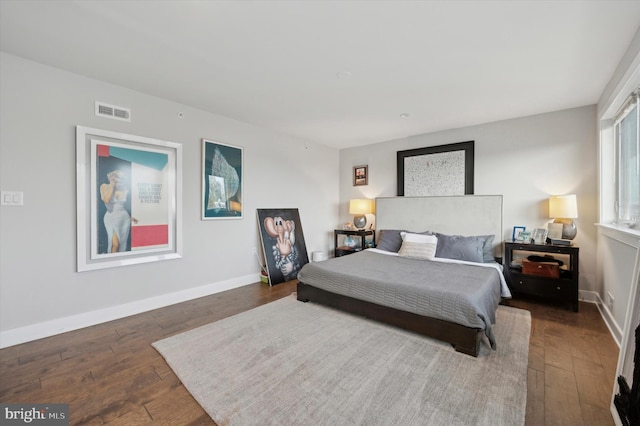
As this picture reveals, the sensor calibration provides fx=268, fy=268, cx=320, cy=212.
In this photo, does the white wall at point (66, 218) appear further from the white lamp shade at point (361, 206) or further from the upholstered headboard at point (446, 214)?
the upholstered headboard at point (446, 214)

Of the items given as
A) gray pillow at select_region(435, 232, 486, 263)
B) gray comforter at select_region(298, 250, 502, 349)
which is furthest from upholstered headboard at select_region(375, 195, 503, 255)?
gray comforter at select_region(298, 250, 502, 349)

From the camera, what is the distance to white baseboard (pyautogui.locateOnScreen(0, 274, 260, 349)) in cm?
236

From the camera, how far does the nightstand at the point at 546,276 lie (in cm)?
308

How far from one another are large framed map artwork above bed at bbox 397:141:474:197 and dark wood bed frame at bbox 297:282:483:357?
2.59 meters

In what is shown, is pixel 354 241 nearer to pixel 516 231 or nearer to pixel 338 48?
pixel 516 231

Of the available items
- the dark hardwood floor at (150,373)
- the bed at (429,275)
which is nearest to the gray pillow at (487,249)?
the bed at (429,275)

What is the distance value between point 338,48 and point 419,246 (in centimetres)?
274

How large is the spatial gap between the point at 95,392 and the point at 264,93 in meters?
2.97

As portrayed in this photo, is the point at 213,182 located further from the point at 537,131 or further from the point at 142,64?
the point at 537,131

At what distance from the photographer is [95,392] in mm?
1743

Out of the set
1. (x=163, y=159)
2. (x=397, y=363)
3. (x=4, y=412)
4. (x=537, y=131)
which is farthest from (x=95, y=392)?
(x=537, y=131)

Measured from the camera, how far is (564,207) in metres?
3.22

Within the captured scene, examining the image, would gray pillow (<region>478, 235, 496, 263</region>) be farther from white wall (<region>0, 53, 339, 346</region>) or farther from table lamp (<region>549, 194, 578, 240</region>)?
white wall (<region>0, 53, 339, 346</region>)

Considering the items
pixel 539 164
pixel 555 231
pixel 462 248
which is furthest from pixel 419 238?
pixel 539 164
